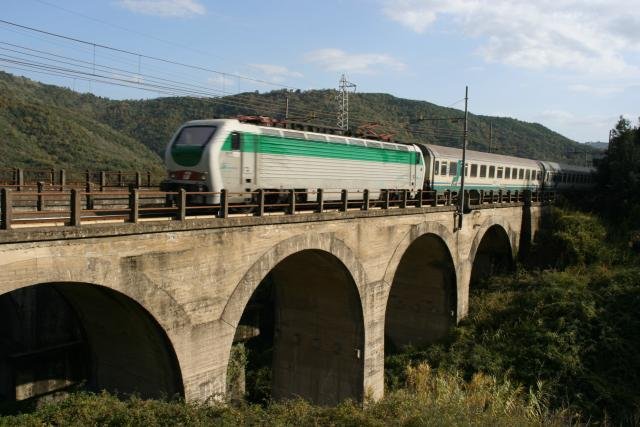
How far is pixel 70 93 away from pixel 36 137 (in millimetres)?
73164

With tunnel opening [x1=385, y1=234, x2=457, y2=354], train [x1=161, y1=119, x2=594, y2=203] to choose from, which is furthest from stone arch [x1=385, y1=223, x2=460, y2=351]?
train [x1=161, y1=119, x2=594, y2=203]

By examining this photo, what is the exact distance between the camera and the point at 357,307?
1838cm

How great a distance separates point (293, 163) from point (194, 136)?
3658mm

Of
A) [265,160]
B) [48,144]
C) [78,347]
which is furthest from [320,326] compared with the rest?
[48,144]

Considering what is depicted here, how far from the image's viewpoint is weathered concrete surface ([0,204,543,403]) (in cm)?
936

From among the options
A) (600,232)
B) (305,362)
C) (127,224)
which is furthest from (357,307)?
(600,232)

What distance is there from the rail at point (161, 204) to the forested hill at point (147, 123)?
6.32 meters

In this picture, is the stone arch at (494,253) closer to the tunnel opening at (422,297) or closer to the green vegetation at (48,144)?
the tunnel opening at (422,297)

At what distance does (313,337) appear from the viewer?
20.0m

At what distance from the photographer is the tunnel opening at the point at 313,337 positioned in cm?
1841

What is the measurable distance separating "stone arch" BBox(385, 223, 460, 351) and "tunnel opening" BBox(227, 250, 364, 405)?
21.0 feet

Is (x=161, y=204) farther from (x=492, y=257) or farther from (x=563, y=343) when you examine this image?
(x=492, y=257)

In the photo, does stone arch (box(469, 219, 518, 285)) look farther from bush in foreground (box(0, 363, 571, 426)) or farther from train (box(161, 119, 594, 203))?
bush in foreground (box(0, 363, 571, 426))

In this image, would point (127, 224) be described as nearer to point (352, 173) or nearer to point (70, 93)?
point (352, 173)
